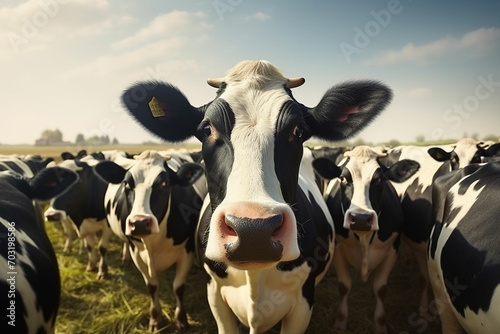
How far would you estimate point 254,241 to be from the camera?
1555mm

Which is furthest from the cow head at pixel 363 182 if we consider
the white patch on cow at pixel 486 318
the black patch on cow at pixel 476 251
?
the white patch on cow at pixel 486 318

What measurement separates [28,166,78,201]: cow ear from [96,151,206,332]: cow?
111 centimetres

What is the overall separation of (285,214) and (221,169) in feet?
1.85

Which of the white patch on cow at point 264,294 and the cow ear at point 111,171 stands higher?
the cow ear at point 111,171

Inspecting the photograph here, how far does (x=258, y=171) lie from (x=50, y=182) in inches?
81.6

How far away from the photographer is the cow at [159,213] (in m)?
4.26

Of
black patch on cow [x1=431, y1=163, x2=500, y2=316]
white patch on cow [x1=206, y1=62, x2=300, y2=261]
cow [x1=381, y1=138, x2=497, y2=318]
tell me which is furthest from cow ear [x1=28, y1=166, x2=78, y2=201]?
cow [x1=381, y1=138, x2=497, y2=318]

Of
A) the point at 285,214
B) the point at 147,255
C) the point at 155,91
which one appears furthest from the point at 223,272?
the point at 147,255

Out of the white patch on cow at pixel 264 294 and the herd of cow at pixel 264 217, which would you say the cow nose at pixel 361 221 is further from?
the white patch on cow at pixel 264 294

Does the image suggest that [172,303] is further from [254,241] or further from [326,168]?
[254,241]

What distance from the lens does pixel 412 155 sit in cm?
757

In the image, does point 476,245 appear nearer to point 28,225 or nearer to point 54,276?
point 54,276

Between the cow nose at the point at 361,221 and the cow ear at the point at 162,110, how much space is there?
82.3 inches

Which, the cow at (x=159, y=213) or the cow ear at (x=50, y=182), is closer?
the cow ear at (x=50, y=182)
